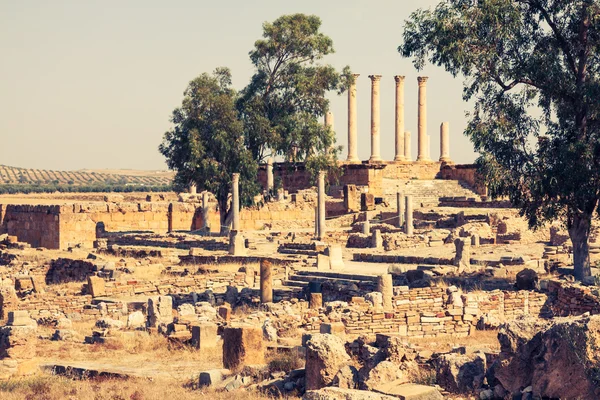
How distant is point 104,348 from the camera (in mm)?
16734

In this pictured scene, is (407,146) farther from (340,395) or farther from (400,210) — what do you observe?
(340,395)

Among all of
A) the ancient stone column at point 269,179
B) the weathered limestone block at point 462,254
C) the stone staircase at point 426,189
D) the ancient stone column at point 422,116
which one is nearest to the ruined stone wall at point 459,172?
the stone staircase at point 426,189

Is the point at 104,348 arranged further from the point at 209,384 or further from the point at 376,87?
the point at 376,87

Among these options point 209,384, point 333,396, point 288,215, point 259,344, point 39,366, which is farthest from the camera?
point 288,215

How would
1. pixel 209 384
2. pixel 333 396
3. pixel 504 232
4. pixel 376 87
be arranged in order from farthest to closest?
pixel 376 87
pixel 504 232
pixel 209 384
pixel 333 396

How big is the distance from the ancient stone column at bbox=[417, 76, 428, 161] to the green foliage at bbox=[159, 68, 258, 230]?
18034mm

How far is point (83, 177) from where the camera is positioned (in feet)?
563

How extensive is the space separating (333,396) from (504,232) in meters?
27.7

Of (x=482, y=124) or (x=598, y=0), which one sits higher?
(x=598, y=0)

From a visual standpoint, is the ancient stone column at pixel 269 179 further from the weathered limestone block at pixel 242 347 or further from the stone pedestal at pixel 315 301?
the weathered limestone block at pixel 242 347

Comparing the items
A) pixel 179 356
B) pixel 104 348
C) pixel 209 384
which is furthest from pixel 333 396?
pixel 104 348

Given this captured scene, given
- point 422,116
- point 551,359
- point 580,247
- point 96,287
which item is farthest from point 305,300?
point 422,116

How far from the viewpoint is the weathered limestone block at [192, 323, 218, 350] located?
53.0ft

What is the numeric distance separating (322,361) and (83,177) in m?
163
